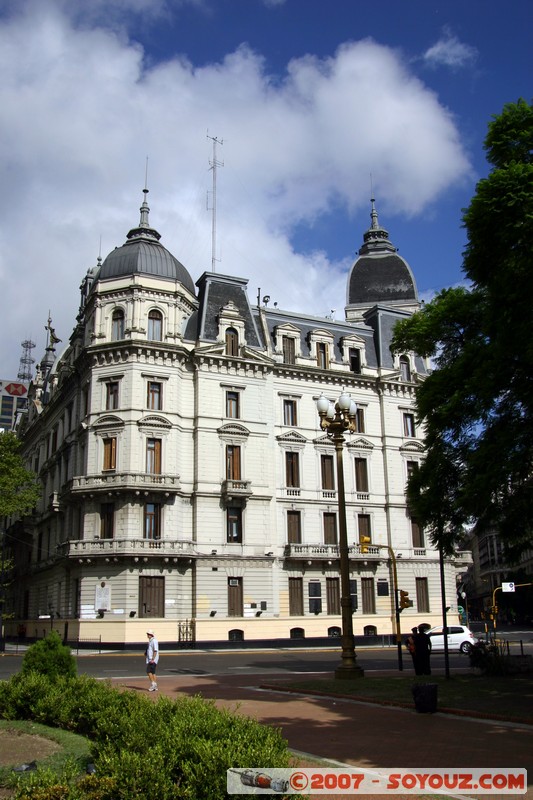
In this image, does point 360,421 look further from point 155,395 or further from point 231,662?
point 231,662

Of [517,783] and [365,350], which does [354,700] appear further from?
[365,350]

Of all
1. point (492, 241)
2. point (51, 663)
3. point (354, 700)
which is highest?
point (492, 241)

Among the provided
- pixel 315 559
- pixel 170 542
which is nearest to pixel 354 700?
pixel 170 542

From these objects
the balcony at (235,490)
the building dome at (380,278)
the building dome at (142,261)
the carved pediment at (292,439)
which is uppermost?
the building dome at (380,278)

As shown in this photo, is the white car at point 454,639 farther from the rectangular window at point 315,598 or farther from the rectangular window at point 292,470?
the rectangular window at point 292,470

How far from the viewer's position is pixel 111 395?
44188 millimetres

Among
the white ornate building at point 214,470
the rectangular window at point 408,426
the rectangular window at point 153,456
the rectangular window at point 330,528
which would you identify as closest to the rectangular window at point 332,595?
the white ornate building at point 214,470

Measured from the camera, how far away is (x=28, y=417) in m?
69.5

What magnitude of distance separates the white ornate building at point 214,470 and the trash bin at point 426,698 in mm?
27962

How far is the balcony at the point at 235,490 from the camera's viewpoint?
43938mm

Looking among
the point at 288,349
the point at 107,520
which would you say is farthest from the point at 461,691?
the point at 288,349

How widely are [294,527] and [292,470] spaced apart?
3.75m

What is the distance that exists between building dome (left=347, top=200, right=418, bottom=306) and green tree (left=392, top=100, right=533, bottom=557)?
36.2 m

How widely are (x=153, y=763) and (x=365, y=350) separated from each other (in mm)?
47366
